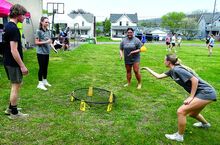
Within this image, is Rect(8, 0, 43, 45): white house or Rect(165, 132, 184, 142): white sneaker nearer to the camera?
Rect(165, 132, 184, 142): white sneaker

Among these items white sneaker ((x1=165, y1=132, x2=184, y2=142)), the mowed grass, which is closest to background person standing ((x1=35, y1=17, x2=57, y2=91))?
the mowed grass

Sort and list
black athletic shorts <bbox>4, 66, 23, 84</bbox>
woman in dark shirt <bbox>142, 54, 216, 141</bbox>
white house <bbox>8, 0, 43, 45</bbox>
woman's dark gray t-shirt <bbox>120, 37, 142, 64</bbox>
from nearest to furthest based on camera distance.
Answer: woman in dark shirt <bbox>142, 54, 216, 141</bbox>
black athletic shorts <bbox>4, 66, 23, 84</bbox>
woman's dark gray t-shirt <bbox>120, 37, 142, 64</bbox>
white house <bbox>8, 0, 43, 45</bbox>

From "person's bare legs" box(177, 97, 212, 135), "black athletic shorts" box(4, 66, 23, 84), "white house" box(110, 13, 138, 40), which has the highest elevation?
"white house" box(110, 13, 138, 40)

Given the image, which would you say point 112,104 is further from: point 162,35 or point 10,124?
point 162,35

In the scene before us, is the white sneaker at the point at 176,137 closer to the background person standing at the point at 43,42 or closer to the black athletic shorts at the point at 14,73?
the black athletic shorts at the point at 14,73

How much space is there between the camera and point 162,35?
6062 centimetres

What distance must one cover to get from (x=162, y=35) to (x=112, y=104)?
55851 millimetres

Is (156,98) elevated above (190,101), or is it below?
below

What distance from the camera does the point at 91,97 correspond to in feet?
23.3

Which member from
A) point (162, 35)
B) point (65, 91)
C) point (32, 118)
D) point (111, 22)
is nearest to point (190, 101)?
Answer: point (32, 118)

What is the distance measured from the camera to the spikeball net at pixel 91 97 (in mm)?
6144

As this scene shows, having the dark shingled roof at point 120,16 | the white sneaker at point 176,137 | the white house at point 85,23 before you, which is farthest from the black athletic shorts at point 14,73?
the dark shingled roof at point 120,16

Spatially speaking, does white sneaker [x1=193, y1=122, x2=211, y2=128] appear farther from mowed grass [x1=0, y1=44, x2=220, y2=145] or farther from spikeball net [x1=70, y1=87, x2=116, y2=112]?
spikeball net [x1=70, y1=87, x2=116, y2=112]

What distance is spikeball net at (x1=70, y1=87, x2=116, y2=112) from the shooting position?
614 centimetres
